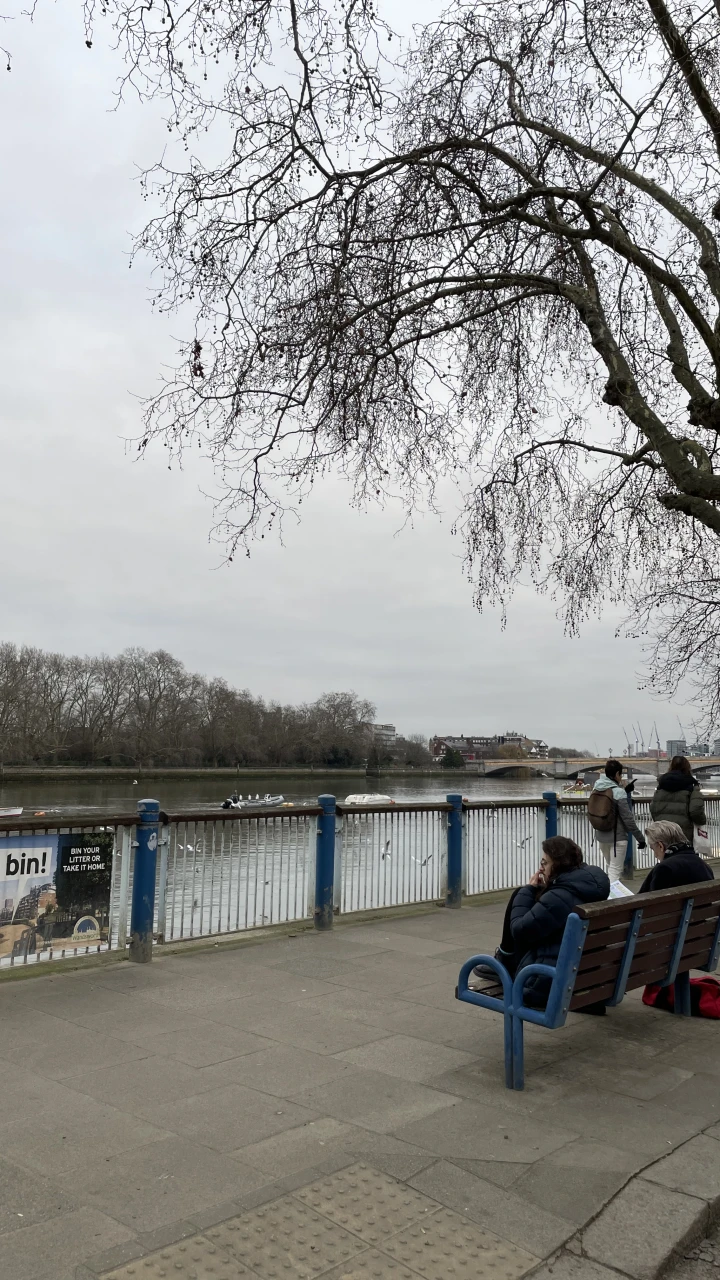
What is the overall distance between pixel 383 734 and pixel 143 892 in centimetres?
13812

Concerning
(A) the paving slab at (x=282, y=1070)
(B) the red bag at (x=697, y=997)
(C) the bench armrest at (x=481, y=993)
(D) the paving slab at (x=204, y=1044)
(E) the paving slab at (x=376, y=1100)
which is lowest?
(E) the paving slab at (x=376, y=1100)

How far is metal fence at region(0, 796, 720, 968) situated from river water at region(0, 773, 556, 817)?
4437cm

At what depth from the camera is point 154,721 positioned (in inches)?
4596

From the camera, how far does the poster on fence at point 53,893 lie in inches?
243

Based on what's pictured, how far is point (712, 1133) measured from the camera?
3926mm

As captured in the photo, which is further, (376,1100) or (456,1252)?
(376,1100)

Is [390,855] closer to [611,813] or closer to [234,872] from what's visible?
[234,872]

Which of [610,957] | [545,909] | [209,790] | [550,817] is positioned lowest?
[610,957]

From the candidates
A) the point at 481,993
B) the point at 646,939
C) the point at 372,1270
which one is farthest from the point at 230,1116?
the point at 646,939

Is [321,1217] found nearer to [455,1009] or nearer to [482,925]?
[455,1009]

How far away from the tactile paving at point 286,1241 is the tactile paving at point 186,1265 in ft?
0.13

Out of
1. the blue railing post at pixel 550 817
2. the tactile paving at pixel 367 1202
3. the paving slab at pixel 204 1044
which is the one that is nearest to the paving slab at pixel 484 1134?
the tactile paving at pixel 367 1202

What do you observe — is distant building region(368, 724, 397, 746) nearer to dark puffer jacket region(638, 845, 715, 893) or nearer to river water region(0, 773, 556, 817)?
river water region(0, 773, 556, 817)

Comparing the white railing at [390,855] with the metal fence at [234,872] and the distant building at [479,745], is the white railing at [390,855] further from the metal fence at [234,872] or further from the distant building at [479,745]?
the distant building at [479,745]
